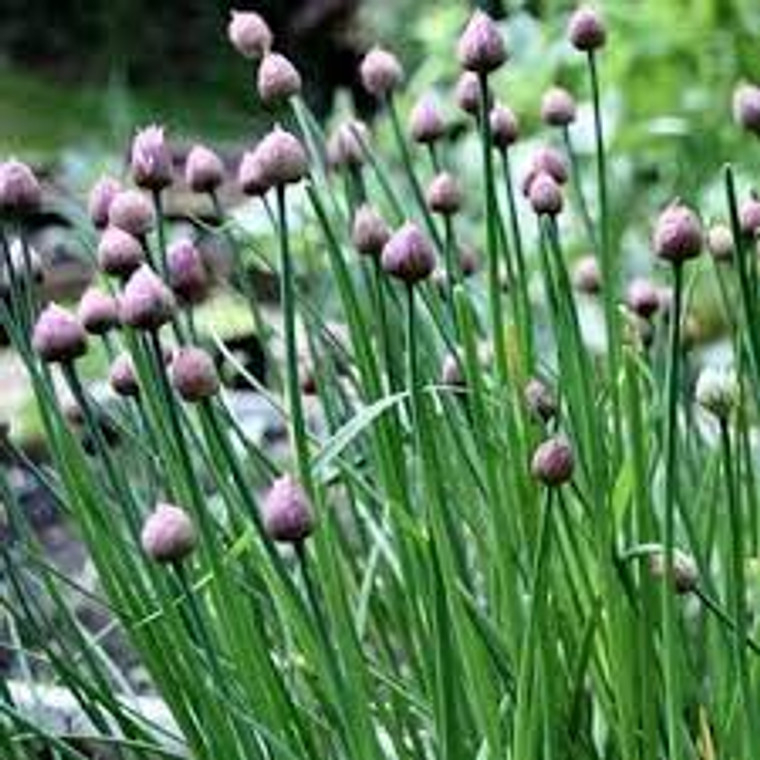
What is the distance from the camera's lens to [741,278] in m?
0.85

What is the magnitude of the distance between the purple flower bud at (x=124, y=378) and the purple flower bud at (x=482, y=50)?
0.21 m

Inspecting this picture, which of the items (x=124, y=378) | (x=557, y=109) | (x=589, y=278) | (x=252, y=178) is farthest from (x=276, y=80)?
(x=589, y=278)

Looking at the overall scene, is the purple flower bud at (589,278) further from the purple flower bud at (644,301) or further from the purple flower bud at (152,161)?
the purple flower bud at (152,161)

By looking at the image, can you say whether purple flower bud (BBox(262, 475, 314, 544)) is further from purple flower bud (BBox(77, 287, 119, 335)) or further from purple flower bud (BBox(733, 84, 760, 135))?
purple flower bud (BBox(733, 84, 760, 135))

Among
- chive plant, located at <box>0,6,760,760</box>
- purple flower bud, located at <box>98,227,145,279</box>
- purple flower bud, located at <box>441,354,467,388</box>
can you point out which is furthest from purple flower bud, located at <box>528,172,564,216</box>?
purple flower bud, located at <box>98,227,145,279</box>

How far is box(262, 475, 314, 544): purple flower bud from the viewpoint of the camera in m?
0.83

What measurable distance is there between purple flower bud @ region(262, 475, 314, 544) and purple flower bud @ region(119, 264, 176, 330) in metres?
0.08

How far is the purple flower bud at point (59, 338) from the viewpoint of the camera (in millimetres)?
888

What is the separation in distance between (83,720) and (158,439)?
364 mm

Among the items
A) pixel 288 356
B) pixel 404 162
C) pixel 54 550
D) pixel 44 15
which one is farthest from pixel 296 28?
pixel 288 356

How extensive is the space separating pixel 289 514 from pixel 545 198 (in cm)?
26

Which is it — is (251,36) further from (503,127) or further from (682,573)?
(682,573)

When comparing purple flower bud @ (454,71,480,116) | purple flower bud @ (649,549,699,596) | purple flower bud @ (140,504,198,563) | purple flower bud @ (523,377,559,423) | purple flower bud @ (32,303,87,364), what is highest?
purple flower bud @ (454,71,480,116)

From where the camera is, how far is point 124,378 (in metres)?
1.02
